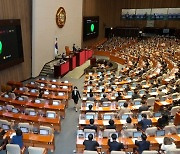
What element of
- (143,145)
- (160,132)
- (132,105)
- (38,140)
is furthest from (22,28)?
(143,145)

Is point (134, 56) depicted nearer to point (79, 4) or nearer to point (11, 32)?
point (79, 4)

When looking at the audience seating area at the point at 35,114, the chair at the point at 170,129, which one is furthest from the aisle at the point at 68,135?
the chair at the point at 170,129

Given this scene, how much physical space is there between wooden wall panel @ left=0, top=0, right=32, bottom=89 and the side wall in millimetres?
480

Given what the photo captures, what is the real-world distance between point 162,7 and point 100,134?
3611cm

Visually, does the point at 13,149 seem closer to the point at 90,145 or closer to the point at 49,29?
the point at 90,145

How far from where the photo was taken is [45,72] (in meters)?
22.7

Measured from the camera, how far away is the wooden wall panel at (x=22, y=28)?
57.0 ft

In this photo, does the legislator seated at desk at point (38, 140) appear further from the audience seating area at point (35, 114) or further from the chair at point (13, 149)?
the chair at point (13, 149)

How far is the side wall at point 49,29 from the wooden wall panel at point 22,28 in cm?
48

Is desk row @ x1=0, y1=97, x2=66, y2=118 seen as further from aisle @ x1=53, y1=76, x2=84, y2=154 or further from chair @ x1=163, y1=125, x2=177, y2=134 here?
chair @ x1=163, y1=125, x2=177, y2=134

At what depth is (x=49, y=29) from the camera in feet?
75.3

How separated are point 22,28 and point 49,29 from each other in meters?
3.76

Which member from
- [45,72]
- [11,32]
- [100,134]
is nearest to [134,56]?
[45,72]

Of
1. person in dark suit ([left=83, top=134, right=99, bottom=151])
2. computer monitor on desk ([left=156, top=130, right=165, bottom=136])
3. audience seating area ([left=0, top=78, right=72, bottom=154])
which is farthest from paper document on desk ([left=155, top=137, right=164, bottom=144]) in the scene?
audience seating area ([left=0, top=78, right=72, bottom=154])
